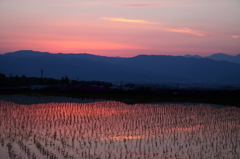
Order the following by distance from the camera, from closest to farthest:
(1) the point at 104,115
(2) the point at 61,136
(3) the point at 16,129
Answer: (2) the point at 61,136
(3) the point at 16,129
(1) the point at 104,115

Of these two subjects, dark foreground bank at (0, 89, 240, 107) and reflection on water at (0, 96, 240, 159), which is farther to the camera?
dark foreground bank at (0, 89, 240, 107)

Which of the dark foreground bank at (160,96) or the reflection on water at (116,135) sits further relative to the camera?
the dark foreground bank at (160,96)

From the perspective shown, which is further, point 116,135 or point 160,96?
point 160,96

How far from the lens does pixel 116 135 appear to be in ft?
49.0

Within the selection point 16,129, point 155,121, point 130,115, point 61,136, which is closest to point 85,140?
point 61,136

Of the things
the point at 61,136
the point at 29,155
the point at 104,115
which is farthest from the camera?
the point at 104,115

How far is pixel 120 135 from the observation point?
15000 mm

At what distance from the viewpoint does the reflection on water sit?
12039mm

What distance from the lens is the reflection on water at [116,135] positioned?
1204 cm

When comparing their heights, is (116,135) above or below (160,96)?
below

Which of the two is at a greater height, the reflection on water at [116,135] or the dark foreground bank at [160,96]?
the dark foreground bank at [160,96]

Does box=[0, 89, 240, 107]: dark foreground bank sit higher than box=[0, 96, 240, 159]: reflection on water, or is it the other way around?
box=[0, 89, 240, 107]: dark foreground bank

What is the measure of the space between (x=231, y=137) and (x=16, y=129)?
33.1 feet

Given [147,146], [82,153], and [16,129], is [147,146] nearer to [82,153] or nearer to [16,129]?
[82,153]
